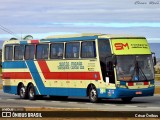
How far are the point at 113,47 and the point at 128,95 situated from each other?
7.66ft

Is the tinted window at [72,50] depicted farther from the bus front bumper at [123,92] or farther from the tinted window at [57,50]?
the bus front bumper at [123,92]

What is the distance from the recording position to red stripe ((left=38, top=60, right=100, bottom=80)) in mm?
31406

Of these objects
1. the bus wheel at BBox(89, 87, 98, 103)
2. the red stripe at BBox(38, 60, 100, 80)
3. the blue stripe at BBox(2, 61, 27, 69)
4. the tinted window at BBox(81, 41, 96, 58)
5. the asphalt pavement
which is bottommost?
the asphalt pavement

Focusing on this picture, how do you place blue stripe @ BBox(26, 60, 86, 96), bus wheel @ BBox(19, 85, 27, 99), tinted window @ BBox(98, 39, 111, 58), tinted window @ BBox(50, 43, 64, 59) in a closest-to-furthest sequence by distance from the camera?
1. tinted window @ BBox(98, 39, 111, 58)
2. blue stripe @ BBox(26, 60, 86, 96)
3. tinted window @ BBox(50, 43, 64, 59)
4. bus wheel @ BBox(19, 85, 27, 99)

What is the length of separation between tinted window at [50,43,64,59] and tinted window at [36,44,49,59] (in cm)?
48

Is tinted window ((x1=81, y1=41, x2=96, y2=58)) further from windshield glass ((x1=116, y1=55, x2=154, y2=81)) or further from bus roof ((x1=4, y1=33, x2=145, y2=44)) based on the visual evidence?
windshield glass ((x1=116, y1=55, x2=154, y2=81))

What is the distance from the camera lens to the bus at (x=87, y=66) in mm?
30312

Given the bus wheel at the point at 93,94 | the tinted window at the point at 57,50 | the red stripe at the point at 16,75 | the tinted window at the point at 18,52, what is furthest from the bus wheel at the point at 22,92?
the bus wheel at the point at 93,94

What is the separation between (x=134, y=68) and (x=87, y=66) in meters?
2.50

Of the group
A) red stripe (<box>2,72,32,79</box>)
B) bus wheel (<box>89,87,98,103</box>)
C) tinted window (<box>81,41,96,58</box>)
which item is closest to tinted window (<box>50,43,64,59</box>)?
tinted window (<box>81,41,96,58</box>)

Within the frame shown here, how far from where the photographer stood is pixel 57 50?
33656mm

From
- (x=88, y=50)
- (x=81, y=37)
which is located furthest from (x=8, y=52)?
(x=88, y=50)

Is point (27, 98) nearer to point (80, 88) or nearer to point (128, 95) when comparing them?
point (80, 88)

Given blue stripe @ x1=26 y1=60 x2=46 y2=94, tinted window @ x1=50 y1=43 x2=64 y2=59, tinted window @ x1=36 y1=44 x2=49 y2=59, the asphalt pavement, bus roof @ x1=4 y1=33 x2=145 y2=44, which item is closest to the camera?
the asphalt pavement
